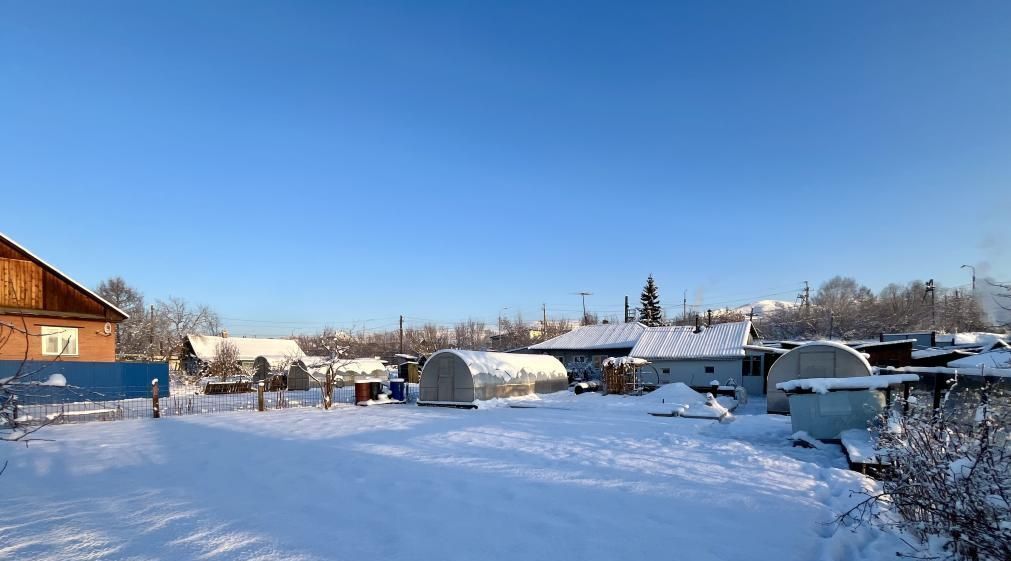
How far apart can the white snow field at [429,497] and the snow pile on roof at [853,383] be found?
141 centimetres

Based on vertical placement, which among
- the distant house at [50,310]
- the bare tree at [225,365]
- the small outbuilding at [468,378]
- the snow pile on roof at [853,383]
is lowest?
the bare tree at [225,365]

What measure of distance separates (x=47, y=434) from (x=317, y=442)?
26.6 feet

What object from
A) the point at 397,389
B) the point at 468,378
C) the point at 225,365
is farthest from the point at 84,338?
the point at 468,378

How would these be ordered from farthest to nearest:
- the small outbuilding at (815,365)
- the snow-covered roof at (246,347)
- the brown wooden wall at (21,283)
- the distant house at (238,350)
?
the snow-covered roof at (246,347)
the distant house at (238,350)
the brown wooden wall at (21,283)
the small outbuilding at (815,365)

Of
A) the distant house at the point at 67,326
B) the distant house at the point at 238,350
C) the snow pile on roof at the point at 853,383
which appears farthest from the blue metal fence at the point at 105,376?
the snow pile on roof at the point at 853,383

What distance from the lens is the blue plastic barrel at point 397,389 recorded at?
974 inches

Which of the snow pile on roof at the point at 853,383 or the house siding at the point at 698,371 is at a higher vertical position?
the snow pile on roof at the point at 853,383

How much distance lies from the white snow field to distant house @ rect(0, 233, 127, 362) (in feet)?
40.0

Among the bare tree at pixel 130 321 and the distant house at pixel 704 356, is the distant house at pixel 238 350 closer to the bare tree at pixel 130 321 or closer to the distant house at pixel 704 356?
the bare tree at pixel 130 321

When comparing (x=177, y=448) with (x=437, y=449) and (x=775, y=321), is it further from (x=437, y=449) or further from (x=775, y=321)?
(x=775, y=321)

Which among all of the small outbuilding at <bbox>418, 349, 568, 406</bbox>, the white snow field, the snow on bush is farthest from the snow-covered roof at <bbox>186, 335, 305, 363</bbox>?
the snow on bush

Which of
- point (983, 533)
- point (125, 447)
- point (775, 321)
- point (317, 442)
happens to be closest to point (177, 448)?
point (125, 447)

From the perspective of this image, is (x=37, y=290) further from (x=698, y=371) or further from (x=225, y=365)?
(x=698, y=371)

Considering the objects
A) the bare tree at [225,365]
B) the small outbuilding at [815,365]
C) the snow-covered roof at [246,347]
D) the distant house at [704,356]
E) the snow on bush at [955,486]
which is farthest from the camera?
the snow-covered roof at [246,347]
